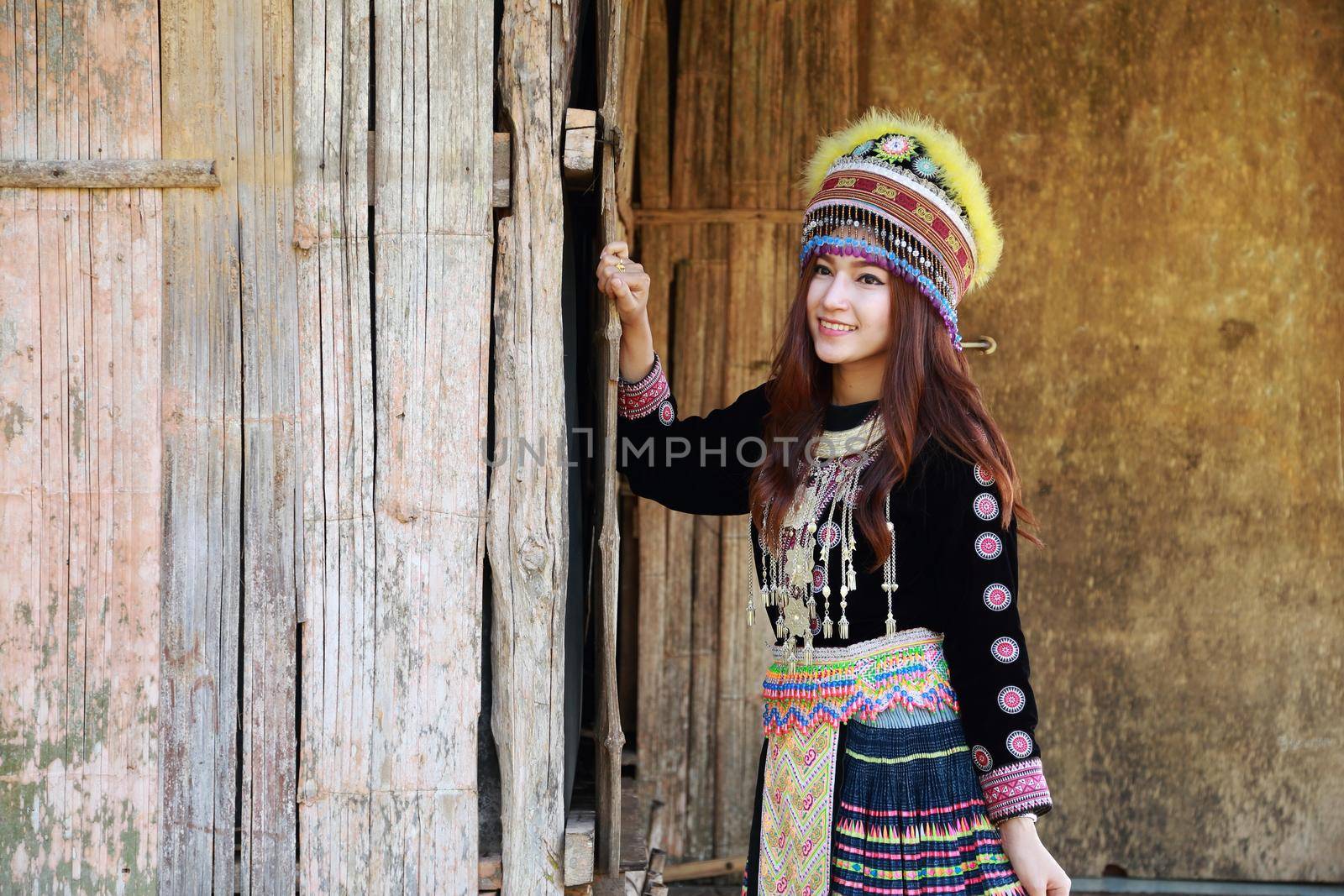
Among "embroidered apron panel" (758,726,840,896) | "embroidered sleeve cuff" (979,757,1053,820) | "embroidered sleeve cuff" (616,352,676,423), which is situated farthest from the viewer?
"embroidered sleeve cuff" (616,352,676,423)

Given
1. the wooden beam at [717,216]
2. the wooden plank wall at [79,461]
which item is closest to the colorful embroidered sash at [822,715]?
the wooden plank wall at [79,461]

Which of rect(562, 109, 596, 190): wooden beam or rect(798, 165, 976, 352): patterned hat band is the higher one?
rect(562, 109, 596, 190): wooden beam

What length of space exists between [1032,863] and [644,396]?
117 centimetres

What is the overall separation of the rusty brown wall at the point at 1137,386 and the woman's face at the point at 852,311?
1.33 m

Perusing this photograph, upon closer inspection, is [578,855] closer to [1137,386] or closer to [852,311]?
[852,311]

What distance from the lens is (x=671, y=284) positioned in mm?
3629

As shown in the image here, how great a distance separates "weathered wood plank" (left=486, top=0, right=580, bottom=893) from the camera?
2.34 meters

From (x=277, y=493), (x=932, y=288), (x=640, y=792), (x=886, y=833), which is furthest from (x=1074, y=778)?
(x=277, y=493)

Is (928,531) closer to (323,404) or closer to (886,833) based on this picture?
(886,833)

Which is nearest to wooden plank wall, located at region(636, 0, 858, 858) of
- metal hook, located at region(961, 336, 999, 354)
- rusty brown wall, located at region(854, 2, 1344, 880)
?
rusty brown wall, located at region(854, 2, 1344, 880)

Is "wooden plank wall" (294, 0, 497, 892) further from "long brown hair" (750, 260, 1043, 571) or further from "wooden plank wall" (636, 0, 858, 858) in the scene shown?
"wooden plank wall" (636, 0, 858, 858)

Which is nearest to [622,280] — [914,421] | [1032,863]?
[914,421]

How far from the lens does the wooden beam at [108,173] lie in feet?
7.63

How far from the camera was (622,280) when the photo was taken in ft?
7.72
